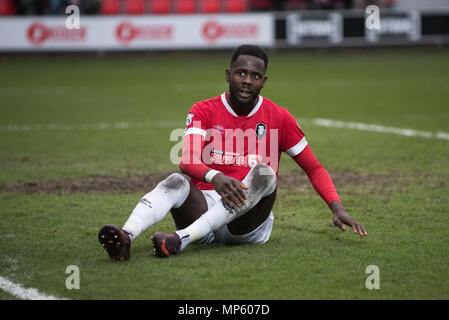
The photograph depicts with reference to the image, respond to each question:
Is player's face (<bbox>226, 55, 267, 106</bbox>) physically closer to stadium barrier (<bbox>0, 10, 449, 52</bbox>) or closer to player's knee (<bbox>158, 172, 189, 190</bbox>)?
player's knee (<bbox>158, 172, 189, 190</bbox>)

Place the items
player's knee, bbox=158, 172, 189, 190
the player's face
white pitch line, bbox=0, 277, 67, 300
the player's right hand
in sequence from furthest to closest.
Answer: the player's face < player's knee, bbox=158, 172, 189, 190 < the player's right hand < white pitch line, bbox=0, 277, 67, 300

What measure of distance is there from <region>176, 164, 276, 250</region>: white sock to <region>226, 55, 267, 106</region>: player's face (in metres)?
0.60

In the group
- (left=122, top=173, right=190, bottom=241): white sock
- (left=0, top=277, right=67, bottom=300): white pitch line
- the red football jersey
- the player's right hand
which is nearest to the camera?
(left=0, top=277, right=67, bottom=300): white pitch line

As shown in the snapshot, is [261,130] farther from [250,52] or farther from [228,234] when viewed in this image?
[228,234]

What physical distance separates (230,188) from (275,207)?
2.25m

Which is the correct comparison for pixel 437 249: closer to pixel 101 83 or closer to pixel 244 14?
pixel 101 83

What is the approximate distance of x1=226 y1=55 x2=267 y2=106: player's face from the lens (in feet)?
16.7

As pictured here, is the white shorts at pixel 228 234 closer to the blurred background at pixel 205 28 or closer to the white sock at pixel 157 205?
the white sock at pixel 157 205

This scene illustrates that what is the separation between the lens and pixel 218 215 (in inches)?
192

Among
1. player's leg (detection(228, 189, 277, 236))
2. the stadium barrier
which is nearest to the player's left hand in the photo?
player's leg (detection(228, 189, 277, 236))

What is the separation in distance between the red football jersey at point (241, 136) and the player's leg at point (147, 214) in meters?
0.30

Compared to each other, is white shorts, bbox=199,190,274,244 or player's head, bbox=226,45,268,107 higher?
player's head, bbox=226,45,268,107

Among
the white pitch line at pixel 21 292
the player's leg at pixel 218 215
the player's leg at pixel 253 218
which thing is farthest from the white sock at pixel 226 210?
the white pitch line at pixel 21 292

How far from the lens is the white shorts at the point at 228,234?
5.23 m
